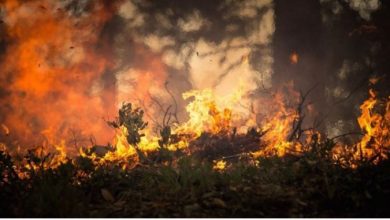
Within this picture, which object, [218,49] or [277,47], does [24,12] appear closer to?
[218,49]

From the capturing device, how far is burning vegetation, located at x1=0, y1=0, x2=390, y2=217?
411 cm

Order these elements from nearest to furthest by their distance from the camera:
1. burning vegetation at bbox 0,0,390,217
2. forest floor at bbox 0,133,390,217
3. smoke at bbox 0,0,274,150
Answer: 1. forest floor at bbox 0,133,390,217
2. burning vegetation at bbox 0,0,390,217
3. smoke at bbox 0,0,274,150

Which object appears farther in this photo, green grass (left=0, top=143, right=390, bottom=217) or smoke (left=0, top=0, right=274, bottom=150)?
smoke (left=0, top=0, right=274, bottom=150)

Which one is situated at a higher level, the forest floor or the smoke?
the smoke

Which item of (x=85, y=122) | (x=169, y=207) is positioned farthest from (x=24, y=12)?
(x=169, y=207)

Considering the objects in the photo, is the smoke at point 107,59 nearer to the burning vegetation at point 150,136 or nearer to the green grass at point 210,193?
the burning vegetation at point 150,136

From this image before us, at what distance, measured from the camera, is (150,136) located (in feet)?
44.4

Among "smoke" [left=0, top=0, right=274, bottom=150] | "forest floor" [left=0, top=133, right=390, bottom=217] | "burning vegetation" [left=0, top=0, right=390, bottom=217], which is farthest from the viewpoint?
"smoke" [left=0, top=0, right=274, bottom=150]

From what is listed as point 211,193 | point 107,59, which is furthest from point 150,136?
point 211,193

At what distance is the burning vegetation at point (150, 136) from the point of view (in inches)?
162

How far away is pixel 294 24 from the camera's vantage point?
1170 centimetres

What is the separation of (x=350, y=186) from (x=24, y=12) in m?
12.7

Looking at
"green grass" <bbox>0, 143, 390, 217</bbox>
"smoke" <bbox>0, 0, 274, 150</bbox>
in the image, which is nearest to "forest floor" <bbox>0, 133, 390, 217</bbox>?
"green grass" <bbox>0, 143, 390, 217</bbox>

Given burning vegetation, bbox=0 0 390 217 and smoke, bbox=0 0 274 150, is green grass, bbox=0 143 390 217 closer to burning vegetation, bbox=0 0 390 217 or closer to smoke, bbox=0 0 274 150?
burning vegetation, bbox=0 0 390 217
